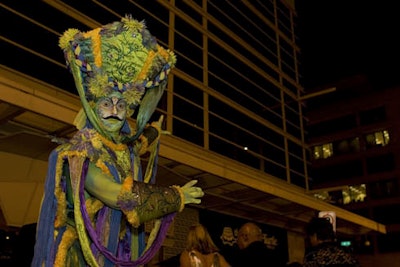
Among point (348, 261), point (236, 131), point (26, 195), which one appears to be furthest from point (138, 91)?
point (236, 131)

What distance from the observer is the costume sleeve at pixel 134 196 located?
2291mm

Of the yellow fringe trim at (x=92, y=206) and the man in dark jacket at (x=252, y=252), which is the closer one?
the yellow fringe trim at (x=92, y=206)

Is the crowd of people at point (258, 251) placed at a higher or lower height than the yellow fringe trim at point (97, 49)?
lower

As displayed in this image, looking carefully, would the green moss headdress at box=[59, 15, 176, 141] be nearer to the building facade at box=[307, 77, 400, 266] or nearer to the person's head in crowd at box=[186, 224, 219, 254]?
the person's head in crowd at box=[186, 224, 219, 254]

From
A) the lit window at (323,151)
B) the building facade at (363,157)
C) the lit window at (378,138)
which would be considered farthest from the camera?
the lit window at (323,151)

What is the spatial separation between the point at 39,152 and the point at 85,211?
9.12 meters

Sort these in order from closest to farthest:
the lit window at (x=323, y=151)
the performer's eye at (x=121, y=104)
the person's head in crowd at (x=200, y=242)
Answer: the performer's eye at (x=121, y=104)
the person's head in crowd at (x=200, y=242)
the lit window at (x=323, y=151)

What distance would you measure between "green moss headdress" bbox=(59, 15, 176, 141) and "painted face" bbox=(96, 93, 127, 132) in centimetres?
3

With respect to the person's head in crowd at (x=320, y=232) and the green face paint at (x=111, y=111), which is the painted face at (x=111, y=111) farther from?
the person's head in crowd at (x=320, y=232)

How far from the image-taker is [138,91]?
2.56m

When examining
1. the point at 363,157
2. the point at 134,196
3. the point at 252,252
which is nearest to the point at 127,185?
the point at 134,196

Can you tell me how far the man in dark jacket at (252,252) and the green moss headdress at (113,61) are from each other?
8.62ft

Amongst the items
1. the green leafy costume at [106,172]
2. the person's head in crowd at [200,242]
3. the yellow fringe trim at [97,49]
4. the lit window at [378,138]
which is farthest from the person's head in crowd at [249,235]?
the lit window at [378,138]

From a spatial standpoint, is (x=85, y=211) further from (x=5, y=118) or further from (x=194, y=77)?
(x=194, y=77)
